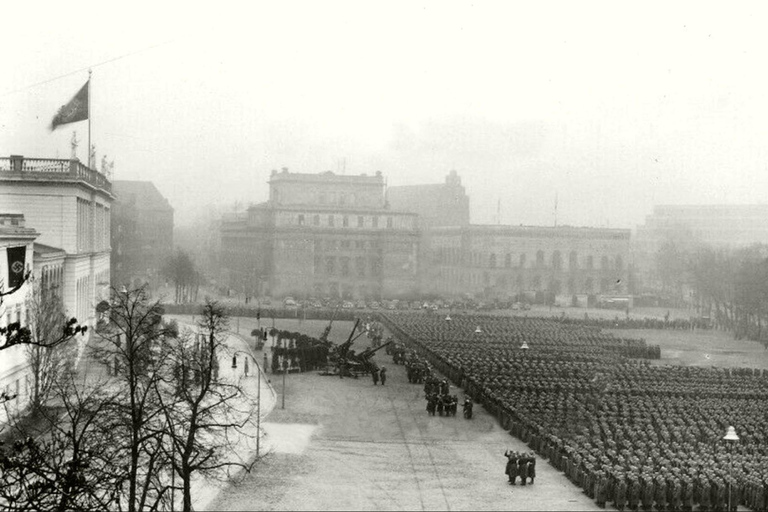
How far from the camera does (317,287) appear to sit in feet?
274

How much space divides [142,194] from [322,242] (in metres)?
30.1

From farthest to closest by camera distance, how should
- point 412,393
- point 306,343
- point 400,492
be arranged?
point 306,343
point 412,393
point 400,492

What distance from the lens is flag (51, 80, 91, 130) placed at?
40312mm

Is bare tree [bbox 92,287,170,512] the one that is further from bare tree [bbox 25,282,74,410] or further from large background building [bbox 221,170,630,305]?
large background building [bbox 221,170,630,305]

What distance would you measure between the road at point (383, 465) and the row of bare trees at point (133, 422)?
1.20m

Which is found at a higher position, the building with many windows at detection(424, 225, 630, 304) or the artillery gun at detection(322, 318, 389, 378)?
the building with many windows at detection(424, 225, 630, 304)

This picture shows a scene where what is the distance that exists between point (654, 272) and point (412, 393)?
283ft

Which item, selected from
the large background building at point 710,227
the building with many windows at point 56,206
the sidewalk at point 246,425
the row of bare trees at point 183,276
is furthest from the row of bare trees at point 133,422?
the large background building at point 710,227

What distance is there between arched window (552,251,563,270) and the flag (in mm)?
61622

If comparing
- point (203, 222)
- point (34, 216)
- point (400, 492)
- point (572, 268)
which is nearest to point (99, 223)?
point (34, 216)

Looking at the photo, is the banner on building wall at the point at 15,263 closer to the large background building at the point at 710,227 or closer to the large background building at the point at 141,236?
the large background building at the point at 141,236

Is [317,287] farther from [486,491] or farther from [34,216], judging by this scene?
[486,491]

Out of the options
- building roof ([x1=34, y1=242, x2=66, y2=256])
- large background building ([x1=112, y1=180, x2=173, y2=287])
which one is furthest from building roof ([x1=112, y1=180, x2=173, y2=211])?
building roof ([x1=34, y1=242, x2=66, y2=256])

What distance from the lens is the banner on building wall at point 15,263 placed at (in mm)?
26034
